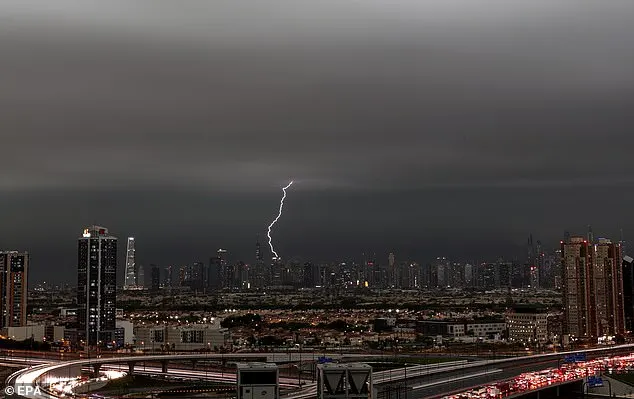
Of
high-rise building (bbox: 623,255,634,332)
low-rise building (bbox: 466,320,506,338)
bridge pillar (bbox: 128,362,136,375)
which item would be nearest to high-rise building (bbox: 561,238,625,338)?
high-rise building (bbox: 623,255,634,332)

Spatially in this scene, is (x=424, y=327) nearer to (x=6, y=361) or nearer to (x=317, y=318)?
(x=317, y=318)

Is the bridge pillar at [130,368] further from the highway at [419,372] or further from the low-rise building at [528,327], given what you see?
the low-rise building at [528,327]

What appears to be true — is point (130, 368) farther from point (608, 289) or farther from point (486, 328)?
point (608, 289)

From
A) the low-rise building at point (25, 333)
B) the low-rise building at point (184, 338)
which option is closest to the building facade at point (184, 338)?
the low-rise building at point (184, 338)

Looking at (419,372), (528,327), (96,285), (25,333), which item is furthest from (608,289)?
(25,333)

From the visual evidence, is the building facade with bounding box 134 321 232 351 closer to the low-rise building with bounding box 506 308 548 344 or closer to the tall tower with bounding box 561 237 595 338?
the low-rise building with bounding box 506 308 548 344

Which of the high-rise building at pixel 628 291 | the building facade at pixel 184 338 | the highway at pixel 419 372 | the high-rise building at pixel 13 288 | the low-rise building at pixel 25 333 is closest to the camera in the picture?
the highway at pixel 419 372

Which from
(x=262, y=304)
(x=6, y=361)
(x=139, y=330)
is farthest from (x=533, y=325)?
(x=262, y=304)
